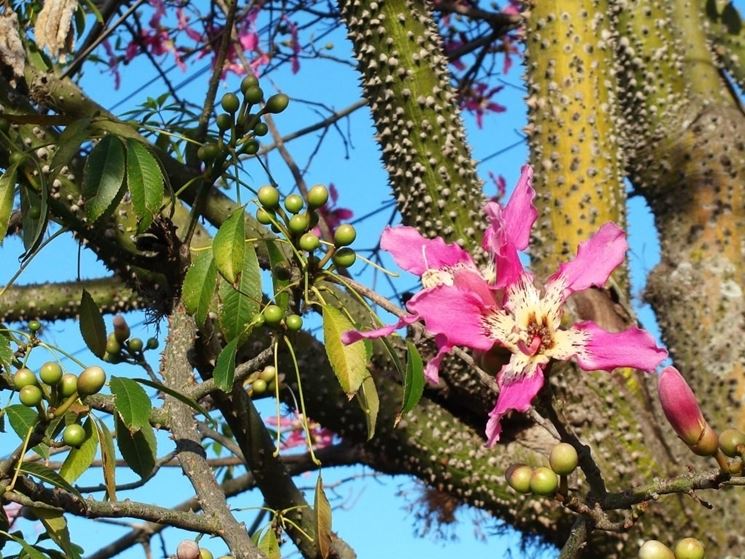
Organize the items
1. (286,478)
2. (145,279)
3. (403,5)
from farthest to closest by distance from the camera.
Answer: (403,5)
(145,279)
(286,478)

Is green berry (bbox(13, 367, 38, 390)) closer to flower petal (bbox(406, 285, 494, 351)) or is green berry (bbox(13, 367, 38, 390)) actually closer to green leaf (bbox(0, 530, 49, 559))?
green leaf (bbox(0, 530, 49, 559))

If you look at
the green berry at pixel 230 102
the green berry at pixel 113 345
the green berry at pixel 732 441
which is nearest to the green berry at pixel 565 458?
the green berry at pixel 732 441

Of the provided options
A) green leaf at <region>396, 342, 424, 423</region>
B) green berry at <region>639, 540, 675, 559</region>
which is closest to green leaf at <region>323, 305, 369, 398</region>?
green leaf at <region>396, 342, 424, 423</region>

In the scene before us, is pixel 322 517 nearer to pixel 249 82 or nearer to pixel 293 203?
pixel 293 203

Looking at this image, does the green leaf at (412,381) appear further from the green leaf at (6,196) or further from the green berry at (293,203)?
the green leaf at (6,196)

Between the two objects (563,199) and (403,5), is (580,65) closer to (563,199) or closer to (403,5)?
(563,199)

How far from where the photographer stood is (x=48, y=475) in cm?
77

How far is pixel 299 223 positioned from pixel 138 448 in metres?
0.26

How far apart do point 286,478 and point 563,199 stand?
3.01ft

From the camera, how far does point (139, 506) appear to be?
0.78 meters

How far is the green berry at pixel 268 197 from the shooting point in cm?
89

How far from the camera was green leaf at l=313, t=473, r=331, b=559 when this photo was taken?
3.35 ft

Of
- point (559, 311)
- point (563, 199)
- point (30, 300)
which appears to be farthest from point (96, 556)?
point (559, 311)

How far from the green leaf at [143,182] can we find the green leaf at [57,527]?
0.27 meters
